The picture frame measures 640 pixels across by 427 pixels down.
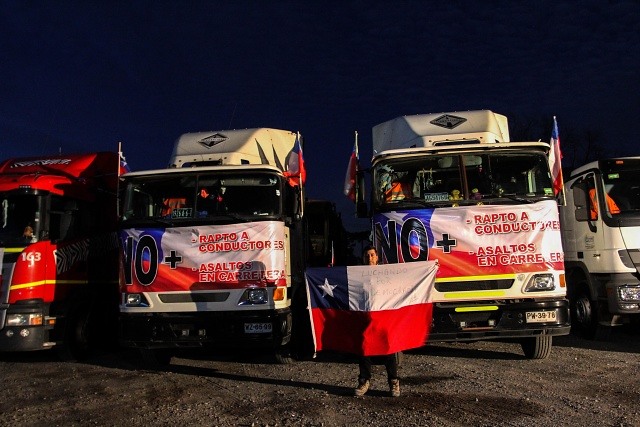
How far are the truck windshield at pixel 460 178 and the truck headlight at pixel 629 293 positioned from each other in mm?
2633

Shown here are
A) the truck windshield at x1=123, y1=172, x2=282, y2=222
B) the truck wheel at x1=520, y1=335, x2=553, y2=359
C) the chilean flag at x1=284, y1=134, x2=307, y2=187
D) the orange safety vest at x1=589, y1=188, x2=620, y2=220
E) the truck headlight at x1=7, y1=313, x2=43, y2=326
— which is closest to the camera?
the truck windshield at x1=123, y1=172, x2=282, y2=222

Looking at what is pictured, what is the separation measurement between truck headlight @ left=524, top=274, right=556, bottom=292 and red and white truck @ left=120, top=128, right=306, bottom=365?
3.34 metres

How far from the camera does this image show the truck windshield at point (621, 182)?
9.44 meters

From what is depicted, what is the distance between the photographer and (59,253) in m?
8.92

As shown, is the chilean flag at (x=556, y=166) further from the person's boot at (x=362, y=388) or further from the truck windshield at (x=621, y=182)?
the person's boot at (x=362, y=388)

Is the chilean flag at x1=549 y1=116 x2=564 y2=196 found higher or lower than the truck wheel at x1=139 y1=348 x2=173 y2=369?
higher

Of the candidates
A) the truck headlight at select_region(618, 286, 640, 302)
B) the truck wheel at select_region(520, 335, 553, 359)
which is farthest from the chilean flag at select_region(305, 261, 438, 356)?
the truck headlight at select_region(618, 286, 640, 302)

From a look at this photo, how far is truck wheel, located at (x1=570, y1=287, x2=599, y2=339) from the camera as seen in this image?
10.0m

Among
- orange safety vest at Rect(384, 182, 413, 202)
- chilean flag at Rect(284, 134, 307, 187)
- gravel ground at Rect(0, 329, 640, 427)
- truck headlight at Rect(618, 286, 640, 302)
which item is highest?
chilean flag at Rect(284, 134, 307, 187)

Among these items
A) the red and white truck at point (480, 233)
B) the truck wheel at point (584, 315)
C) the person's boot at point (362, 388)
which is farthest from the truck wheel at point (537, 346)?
the person's boot at point (362, 388)

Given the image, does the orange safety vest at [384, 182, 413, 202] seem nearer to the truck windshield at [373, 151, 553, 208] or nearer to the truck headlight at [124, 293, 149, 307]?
the truck windshield at [373, 151, 553, 208]

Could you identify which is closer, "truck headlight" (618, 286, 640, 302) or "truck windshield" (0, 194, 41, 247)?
"truck windshield" (0, 194, 41, 247)

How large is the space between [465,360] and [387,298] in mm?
2487

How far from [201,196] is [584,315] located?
24.1ft
